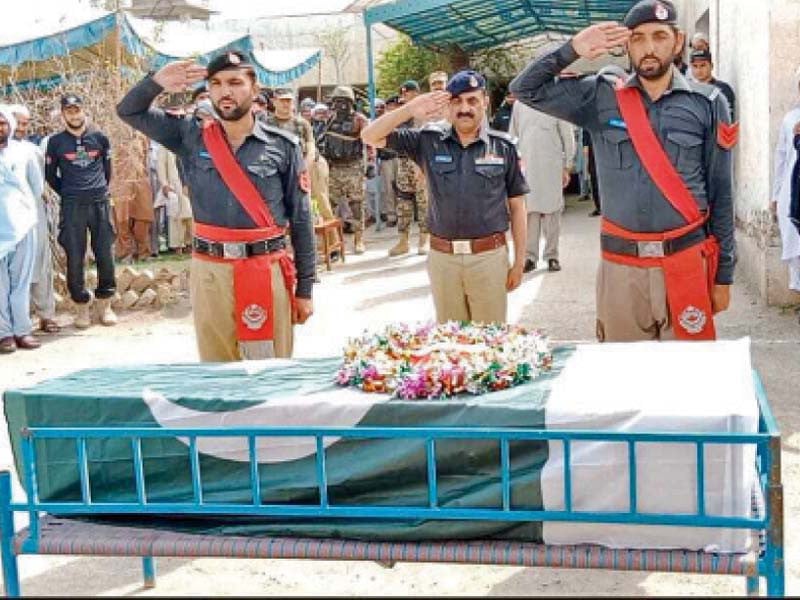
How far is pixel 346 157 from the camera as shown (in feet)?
42.6

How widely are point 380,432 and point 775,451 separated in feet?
3.35

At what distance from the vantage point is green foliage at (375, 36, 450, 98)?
2136 cm

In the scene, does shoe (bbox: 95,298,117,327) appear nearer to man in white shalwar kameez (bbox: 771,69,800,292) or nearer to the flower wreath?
man in white shalwar kameez (bbox: 771,69,800,292)

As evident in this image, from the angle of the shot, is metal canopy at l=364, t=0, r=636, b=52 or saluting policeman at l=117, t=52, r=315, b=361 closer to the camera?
saluting policeman at l=117, t=52, r=315, b=361

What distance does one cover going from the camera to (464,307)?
233 inches

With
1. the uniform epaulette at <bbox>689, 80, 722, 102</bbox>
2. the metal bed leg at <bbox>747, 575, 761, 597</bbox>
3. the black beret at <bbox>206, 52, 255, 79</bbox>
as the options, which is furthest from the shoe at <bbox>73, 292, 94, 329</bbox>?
the metal bed leg at <bbox>747, 575, 761, 597</bbox>

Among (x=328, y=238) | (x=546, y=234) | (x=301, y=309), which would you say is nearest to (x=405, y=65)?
(x=328, y=238)

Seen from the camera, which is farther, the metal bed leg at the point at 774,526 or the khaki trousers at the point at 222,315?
the khaki trousers at the point at 222,315

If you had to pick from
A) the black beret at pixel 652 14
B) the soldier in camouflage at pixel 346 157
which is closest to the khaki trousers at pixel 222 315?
the black beret at pixel 652 14

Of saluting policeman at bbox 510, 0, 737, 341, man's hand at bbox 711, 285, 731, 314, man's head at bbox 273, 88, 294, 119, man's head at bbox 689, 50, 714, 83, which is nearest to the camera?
saluting policeman at bbox 510, 0, 737, 341

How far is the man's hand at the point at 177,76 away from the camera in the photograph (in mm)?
4977

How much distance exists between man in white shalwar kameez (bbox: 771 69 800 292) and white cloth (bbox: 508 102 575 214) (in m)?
2.89

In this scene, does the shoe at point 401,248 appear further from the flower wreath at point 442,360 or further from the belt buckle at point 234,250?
the flower wreath at point 442,360

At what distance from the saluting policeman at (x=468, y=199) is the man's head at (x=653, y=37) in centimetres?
110
